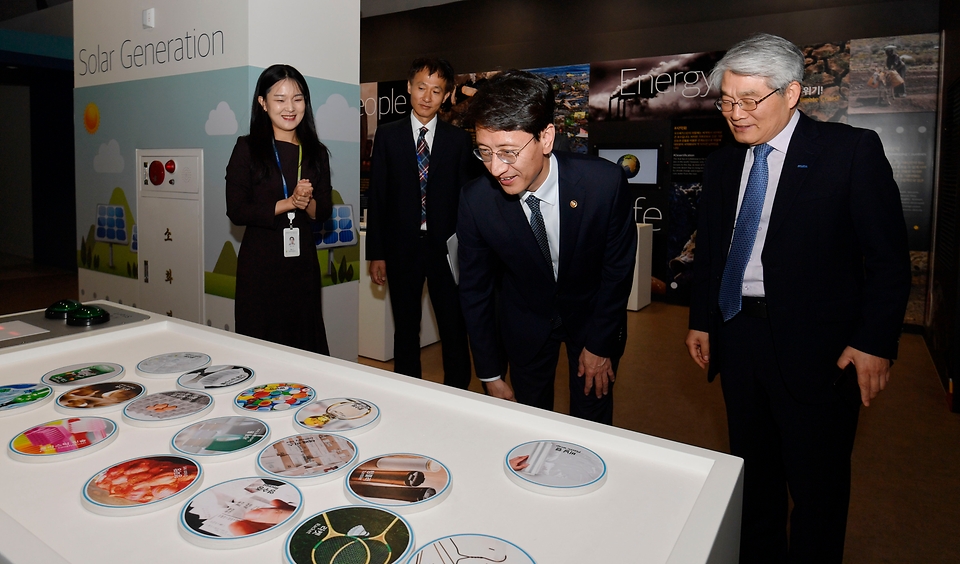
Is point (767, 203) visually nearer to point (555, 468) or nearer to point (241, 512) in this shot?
point (555, 468)

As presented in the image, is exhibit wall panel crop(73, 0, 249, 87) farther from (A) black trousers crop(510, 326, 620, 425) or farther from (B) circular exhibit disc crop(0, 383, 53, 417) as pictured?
(B) circular exhibit disc crop(0, 383, 53, 417)

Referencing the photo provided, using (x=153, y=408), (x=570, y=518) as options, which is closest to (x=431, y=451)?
(x=570, y=518)

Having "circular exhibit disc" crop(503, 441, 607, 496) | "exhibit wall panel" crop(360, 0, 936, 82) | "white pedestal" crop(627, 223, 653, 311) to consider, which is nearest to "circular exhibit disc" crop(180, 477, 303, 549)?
"circular exhibit disc" crop(503, 441, 607, 496)

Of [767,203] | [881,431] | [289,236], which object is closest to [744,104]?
[767,203]

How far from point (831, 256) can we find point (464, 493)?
48.2 inches

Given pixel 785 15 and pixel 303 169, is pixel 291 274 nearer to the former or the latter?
pixel 303 169

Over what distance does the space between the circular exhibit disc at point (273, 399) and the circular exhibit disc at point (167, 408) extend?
0.07 meters

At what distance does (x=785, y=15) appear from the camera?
20.0 feet

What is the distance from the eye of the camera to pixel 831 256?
1.67m

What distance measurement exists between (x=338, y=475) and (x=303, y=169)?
2.06 meters

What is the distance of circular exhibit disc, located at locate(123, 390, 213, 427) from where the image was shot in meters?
1.17

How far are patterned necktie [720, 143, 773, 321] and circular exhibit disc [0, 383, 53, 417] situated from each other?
1632 mm

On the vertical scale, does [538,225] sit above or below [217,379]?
above

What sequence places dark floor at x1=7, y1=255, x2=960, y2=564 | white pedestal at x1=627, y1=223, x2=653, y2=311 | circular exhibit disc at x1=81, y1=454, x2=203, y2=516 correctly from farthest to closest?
white pedestal at x1=627, y1=223, x2=653, y2=311 < dark floor at x1=7, y1=255, x2=960, y2=564 < circular exhibit disc at x1=81, y1=454, x2=203, y2=516
